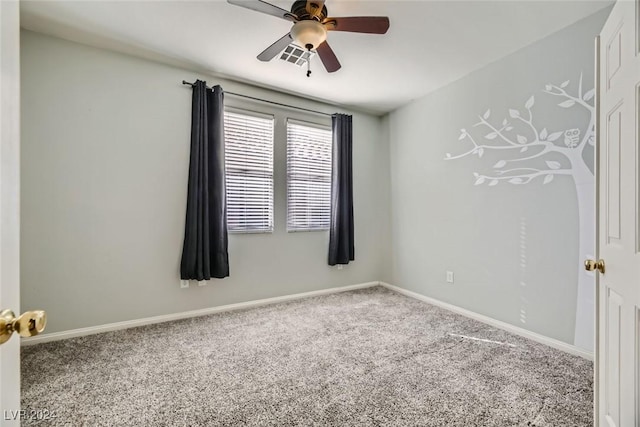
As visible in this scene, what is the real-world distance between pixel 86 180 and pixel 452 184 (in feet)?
12.1

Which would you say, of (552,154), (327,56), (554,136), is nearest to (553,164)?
(552,154)

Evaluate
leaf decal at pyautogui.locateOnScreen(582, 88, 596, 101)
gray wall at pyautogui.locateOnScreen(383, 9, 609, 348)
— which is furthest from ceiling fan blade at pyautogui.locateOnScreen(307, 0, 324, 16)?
leaf decal at pyautogui.locateOnScreen(582, 88, 596, 101)

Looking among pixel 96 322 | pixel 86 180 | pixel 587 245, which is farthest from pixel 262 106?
pixel 587 245

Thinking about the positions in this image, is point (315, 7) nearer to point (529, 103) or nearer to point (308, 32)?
point (308, 32)

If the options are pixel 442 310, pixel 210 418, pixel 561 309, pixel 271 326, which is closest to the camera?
pixel 210 418

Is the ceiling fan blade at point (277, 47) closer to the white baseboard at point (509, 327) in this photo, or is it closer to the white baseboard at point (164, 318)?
the white baseboard at point (164, 318)

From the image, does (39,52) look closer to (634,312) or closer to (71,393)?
(71,393)

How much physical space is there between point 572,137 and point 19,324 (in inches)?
129

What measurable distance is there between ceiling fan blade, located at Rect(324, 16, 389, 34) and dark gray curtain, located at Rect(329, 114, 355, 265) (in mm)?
1950

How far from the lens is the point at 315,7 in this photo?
1.93 meters

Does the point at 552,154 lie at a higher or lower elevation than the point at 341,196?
higher

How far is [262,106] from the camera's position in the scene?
3539 millimetres
